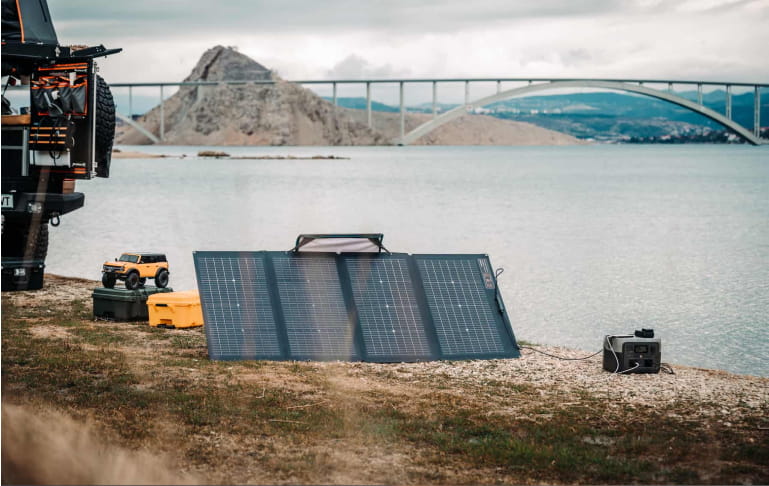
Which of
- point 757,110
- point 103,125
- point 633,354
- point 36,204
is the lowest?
point 633,354

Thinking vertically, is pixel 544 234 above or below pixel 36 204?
below

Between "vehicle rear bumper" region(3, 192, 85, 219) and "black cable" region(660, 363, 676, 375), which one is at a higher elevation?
"vehicle rear bumper" region(3, 192, 85, 219)

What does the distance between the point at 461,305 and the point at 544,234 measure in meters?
31.0

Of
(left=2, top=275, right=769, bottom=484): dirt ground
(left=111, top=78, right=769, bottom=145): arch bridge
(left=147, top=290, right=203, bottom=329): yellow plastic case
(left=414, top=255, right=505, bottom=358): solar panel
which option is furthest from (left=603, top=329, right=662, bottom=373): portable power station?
(left=111, top=78, right=769, bottom=145): arch bridge

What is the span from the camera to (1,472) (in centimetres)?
590

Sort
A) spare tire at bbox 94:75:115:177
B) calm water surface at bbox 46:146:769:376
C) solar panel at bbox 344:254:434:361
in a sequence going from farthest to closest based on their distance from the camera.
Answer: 1. calm water surface at bbox 46:146:769:376
2. spare tire at bbox 94:75:115:177
3. solar panel at bbox 344:254:434:361

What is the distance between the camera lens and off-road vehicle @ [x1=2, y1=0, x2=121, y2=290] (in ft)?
42.3

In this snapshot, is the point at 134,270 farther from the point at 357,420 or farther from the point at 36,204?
the point at 357,420

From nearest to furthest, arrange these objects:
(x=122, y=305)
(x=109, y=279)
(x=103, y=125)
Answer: (x=122, y=305), (x=103, y=125), (x=109, y=279)

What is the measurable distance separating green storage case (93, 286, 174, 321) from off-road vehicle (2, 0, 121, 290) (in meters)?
1.58

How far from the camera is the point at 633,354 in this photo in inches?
407

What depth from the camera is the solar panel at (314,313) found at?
34.1ft

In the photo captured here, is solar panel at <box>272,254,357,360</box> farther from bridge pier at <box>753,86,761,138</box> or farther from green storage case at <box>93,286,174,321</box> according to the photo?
bridge pier at <box>753,86,761,138</box>

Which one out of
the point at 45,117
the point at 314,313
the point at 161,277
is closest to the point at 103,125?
the point at 45,117
